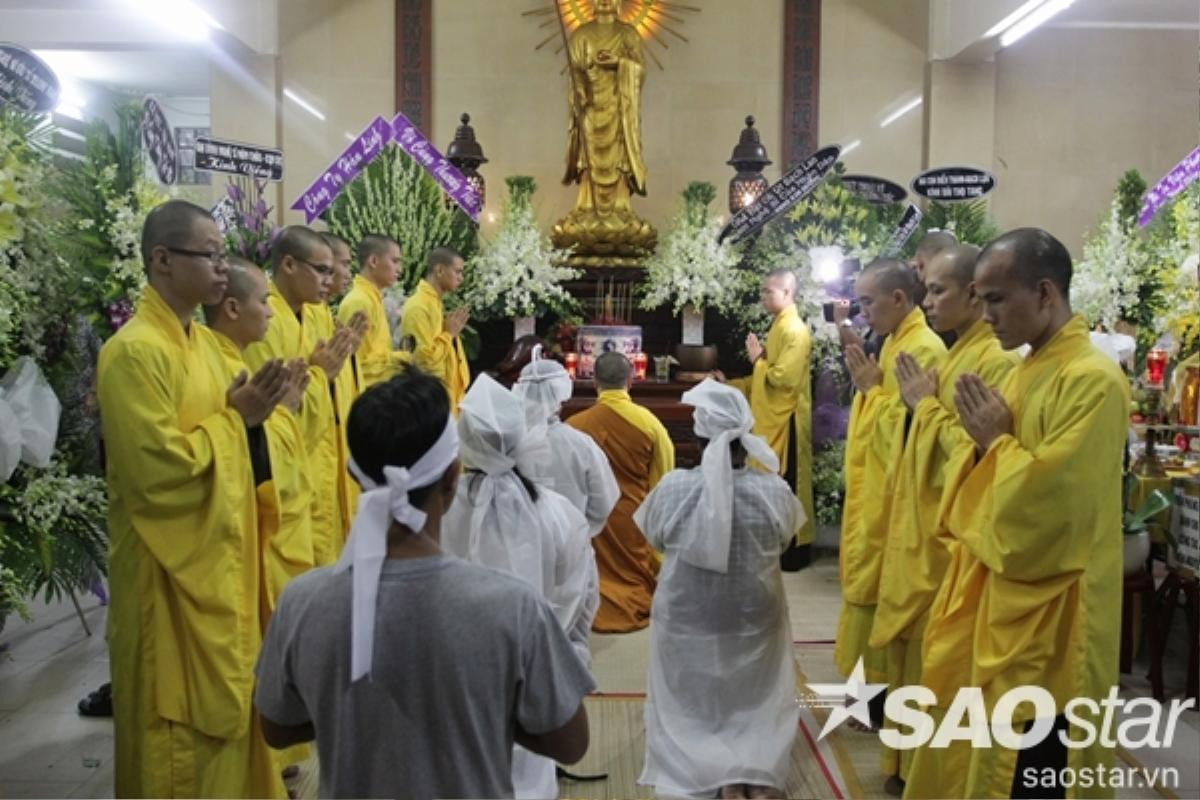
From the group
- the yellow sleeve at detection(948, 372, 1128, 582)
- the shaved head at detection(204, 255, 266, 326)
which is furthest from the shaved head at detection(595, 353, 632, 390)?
the yellow sleeve at detection(948, 372, 1128, 582)

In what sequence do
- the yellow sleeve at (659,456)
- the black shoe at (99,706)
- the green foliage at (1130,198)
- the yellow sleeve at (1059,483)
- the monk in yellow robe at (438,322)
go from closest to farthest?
the yellow sleeve at (1059,483) → the black shoe at (99,706) → the yellow sleeve at (659,456) → the monk in yellow robe at (438,322) → the green foliage at (1130,198)

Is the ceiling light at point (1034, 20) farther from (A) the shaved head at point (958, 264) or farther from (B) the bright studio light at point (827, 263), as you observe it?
(A) the shaved head at point (958, 264)

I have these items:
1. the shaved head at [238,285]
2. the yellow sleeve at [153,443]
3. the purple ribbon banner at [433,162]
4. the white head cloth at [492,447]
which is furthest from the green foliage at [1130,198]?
the yellow sleeve at [153,443]

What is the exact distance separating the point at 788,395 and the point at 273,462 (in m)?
4.28

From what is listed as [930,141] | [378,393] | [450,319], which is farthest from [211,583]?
[930,141]

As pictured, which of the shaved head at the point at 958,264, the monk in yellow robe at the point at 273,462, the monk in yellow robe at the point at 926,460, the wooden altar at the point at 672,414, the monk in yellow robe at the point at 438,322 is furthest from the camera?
the wooden altar at the point at 672,414

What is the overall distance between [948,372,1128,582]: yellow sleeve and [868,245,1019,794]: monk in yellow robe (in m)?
0.64

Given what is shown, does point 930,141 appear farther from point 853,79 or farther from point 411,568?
point 411,568

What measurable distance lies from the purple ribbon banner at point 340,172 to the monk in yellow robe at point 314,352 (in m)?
1.99

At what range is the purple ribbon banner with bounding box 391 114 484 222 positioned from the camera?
23.1ft

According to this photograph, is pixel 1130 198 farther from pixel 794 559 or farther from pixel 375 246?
pixel 375 246

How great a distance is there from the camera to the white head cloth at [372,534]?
4.97 feet

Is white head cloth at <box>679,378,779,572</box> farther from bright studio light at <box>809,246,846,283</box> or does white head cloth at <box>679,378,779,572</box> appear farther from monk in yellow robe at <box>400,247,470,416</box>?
bright studio light at <box>809,246,846,283</box>

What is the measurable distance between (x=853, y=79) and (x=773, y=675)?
8216 mm
